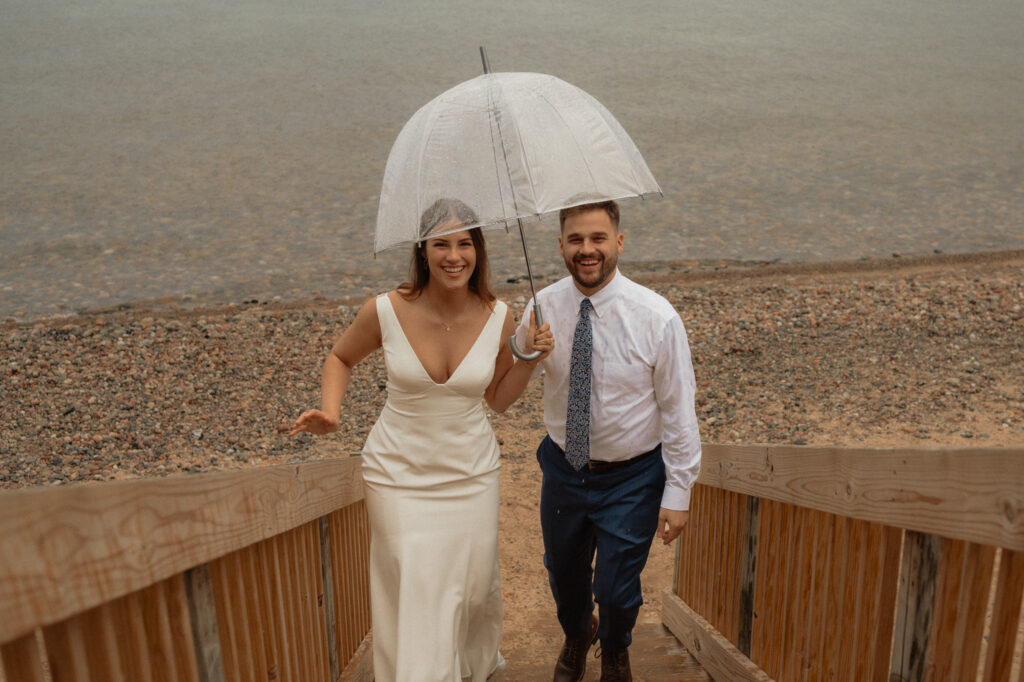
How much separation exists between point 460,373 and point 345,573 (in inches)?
42.5

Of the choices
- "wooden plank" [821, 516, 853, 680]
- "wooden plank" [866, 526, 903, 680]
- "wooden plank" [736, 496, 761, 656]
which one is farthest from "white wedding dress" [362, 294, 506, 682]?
"wooden plank" [866, 526, 903, 680]

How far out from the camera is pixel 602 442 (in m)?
3.14

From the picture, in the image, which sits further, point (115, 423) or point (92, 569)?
point (115, 423)

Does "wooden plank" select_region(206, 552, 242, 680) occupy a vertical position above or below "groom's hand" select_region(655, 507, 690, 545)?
above

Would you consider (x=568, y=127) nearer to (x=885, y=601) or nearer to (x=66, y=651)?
(x=885, y=601)

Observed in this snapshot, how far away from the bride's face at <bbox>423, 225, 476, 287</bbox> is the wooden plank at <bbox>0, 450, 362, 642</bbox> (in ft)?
4.03

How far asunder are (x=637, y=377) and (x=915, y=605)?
130 centimetres

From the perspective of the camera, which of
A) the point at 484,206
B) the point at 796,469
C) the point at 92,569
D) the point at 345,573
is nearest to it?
the point at 92,569

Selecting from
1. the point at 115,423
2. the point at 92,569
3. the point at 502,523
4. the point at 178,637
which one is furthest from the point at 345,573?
the point at 115,423

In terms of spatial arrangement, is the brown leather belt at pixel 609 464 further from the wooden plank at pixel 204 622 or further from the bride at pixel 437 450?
the wooden plank at pixel 204 622

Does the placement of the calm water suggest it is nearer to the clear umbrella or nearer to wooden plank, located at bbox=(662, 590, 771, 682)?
wooden plank, located at bbox=(662, 590, 771, 682)

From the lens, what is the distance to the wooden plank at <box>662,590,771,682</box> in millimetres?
3295

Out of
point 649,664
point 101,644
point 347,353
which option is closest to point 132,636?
point 101,644

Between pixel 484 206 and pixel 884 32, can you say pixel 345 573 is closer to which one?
pixel 484 206
